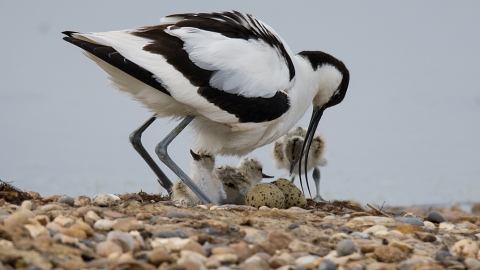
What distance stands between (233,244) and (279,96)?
8.62ft

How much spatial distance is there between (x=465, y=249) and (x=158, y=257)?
242 centimetres

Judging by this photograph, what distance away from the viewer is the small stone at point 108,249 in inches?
157

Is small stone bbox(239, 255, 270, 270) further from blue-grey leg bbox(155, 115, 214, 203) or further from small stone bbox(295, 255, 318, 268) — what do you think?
blue-grey leg bbox(155, 115, 214, 203)

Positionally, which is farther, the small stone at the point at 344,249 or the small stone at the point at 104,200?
the small stone at the point at 104,200

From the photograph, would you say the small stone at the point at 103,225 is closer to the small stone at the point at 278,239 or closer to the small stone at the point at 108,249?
the small stone at the point at 108,249

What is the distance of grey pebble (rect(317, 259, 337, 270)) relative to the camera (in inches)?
162

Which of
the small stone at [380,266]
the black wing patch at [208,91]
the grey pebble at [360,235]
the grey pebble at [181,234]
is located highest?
the black wing patch at [208,91]

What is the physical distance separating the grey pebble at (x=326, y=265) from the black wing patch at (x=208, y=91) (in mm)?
2641

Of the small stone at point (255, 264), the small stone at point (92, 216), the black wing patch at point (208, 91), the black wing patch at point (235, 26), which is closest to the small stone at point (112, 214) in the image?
the small stone at point (92, 216)

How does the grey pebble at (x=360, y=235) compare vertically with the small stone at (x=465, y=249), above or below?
below

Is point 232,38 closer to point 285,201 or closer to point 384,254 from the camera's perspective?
point 285,201

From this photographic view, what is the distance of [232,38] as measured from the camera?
6574 mm

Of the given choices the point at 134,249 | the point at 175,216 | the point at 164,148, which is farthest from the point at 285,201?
the point at 134,249

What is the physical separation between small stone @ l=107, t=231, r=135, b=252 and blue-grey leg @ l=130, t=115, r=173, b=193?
349cm
